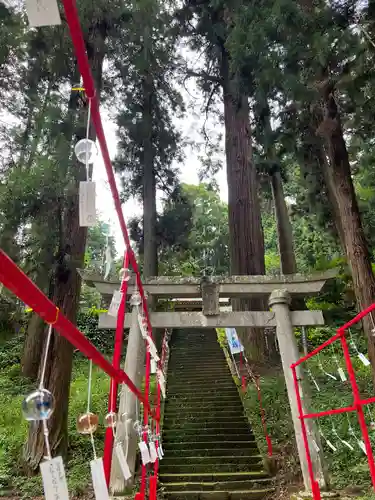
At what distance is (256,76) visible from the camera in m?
4.63

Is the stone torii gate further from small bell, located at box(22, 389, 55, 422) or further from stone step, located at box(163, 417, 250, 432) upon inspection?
small bell, located at box(22, 389, 55, 422)

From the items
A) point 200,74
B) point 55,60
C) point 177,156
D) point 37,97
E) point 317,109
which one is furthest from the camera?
point 177,156

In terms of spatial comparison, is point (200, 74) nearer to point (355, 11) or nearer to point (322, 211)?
point (322, 211)

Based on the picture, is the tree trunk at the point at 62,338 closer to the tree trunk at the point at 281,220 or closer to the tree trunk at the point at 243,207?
the tree trunk at the point at 243,207

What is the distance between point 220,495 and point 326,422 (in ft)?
7.22

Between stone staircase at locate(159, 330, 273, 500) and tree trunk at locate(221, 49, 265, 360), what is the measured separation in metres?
1.34

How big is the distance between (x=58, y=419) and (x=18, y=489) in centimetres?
83

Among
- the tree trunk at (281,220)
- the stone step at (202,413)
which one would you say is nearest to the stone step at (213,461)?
the stone step at (202,413)

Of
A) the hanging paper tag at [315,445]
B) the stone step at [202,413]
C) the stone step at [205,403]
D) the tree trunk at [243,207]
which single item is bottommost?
the hanging paper tag at [315,445]

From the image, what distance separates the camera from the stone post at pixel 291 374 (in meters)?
4.18

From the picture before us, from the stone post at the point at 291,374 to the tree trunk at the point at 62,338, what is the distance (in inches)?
107

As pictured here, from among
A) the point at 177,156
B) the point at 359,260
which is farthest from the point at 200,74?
the point at 359,260

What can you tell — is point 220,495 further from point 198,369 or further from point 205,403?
point 198,369

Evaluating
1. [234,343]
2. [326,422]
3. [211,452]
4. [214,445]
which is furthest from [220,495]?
[234,343]
